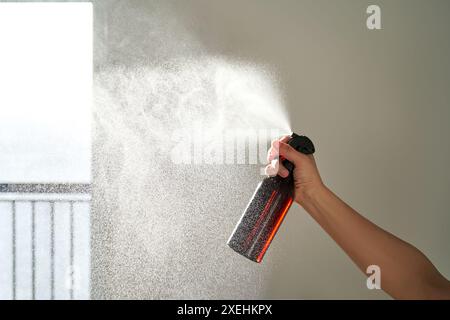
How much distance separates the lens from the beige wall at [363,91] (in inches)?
74.5

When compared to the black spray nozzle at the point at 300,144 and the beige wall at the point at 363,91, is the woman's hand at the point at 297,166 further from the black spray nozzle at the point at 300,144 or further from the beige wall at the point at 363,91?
the beige wall at the point at 363,91

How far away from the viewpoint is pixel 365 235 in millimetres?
1043

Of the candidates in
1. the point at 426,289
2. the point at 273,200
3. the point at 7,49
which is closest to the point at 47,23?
the point at 7,49

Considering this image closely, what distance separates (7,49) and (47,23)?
21 centimetres

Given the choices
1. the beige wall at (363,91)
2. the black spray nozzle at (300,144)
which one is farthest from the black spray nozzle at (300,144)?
the beige wall at (363,91)

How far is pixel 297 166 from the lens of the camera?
1.08 meters

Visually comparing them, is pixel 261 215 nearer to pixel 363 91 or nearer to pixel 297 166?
pixel 297 166

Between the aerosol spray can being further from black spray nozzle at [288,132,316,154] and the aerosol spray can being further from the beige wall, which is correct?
the beige wall

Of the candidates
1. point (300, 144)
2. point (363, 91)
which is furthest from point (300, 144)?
point (363, 91)

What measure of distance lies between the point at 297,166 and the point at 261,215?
0.14m

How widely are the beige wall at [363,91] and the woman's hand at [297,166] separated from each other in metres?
0.83

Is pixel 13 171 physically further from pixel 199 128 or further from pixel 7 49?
pixel 199 128

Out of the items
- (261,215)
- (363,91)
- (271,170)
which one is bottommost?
(261,215)

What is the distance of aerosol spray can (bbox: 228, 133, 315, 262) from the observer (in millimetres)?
1132
